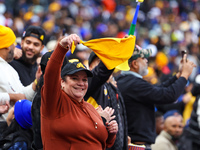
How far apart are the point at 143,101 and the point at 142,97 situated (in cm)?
7

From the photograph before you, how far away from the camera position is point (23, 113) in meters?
4.46

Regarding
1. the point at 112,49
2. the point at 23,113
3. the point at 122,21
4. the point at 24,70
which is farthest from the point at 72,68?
the point at 122,21

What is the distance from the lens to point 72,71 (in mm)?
3801

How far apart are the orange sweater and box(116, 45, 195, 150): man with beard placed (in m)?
1.86

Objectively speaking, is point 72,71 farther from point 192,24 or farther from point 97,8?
point 192,24

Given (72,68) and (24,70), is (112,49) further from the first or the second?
(24,70)

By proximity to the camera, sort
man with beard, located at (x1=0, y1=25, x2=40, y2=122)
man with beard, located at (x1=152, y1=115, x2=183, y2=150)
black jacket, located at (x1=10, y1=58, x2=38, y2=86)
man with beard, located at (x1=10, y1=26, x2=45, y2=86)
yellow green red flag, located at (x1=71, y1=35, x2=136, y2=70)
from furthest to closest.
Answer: man with beard, located at (x1=152, y1=115, x2=183, y2=150), man with beard, located at (x1=10, y1=26, x2=45, y2=86), black jacket, located at (x1=10, y1=58, x2=38, y2=86), man with beard, located at (x1=0, y1=25, x2=40, y2=122), yellow green red flag, located at (x1=71, y1=35, x2=136, y2=70)

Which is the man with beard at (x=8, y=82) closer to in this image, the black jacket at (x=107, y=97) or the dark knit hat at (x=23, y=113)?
the dark knit hat at (x=23, y=113)

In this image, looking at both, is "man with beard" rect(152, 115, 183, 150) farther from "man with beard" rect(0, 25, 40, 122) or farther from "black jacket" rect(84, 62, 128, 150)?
"man with beard" rect(0, 25, 40, 122)

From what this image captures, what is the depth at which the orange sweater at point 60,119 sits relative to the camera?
346 centimetres

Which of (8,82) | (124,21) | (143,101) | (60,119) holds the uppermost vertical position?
(60,119)

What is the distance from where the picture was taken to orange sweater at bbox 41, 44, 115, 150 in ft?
11.3

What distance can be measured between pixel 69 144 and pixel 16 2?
12840 millimetres

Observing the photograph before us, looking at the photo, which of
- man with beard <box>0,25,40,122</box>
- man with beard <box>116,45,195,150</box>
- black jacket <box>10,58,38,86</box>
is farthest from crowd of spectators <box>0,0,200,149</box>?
man with beard <box>0,25,40,122</box>
